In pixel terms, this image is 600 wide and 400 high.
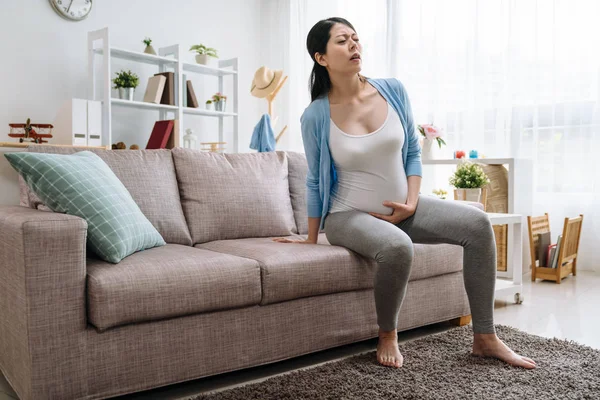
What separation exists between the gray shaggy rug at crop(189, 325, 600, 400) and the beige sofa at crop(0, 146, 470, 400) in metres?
0.16

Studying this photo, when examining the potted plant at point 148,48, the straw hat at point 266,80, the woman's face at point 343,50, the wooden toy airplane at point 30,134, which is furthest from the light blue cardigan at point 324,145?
the potted plant at point 148,48

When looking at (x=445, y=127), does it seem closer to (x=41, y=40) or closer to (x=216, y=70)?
(x=216, y=70)

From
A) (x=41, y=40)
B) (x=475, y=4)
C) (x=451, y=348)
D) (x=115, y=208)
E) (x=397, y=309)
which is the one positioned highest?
(x=475, y=4)

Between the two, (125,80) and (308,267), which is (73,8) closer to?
(125,80)

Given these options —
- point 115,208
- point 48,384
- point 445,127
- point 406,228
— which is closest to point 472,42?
point 445,127

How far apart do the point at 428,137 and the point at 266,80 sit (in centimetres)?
125

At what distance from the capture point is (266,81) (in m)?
3.94

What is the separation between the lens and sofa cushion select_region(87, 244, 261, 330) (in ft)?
4.85

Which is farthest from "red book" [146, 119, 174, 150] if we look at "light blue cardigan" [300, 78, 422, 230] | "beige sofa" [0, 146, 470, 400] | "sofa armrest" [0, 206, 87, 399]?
"sofa armrest" [0, 206, 87, 399]

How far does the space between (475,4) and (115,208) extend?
11.2 ft

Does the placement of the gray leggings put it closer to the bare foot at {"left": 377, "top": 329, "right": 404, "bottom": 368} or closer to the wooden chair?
the bare foot at {"left": 377, "top": 329, "right": 404, "bottom": 368}

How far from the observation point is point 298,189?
2.70 m

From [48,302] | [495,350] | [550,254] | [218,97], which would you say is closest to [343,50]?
[495,350]

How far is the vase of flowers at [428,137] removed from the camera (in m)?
3.85
